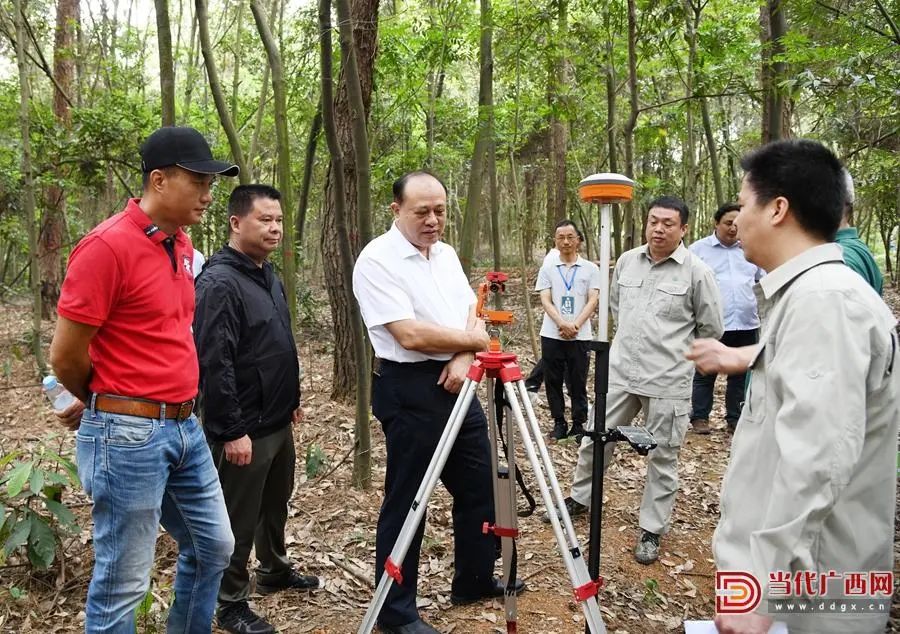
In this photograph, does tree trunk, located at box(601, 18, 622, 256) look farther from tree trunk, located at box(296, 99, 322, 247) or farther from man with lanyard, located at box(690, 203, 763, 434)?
tree trunk, located at box(296, 99, 322, 247)

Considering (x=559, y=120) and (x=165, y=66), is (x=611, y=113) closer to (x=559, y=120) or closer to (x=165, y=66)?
(x=559, y=120)

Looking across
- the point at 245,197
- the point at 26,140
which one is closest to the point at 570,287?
the point at 245,197

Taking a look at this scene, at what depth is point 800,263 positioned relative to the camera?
1.67 metres

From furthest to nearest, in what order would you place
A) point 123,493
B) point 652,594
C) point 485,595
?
point 652,594
point 485,595
point 123,493

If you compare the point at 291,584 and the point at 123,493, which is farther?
the point at 291,584

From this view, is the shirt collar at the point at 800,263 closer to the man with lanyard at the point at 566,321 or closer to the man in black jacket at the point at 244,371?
the man in black jacket at the point at 244,371

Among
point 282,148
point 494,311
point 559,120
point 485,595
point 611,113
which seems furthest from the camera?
point 559,120

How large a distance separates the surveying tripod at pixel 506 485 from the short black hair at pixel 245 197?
1261 mm

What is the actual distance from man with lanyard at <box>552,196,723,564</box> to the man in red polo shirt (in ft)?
8.87

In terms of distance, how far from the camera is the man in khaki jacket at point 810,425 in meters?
1.47

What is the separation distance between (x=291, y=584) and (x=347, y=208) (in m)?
3.73

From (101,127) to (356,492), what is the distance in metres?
7.15

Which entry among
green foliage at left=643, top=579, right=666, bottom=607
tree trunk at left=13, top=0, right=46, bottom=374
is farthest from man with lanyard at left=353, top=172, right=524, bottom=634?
tree trunk at left=13, top=0, right=46, bottom=374

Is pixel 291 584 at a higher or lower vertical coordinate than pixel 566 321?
lower
